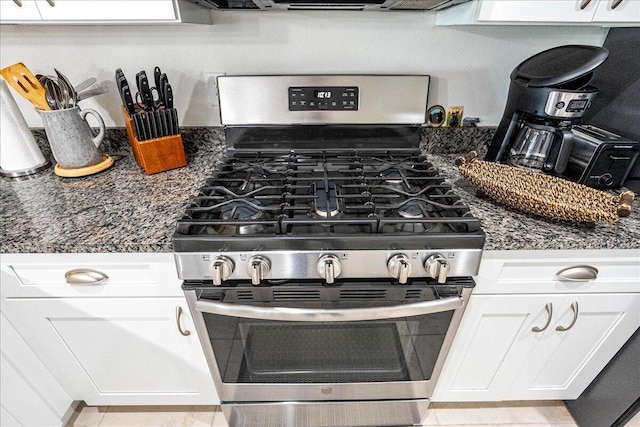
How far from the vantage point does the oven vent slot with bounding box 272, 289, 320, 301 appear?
0.86 meters

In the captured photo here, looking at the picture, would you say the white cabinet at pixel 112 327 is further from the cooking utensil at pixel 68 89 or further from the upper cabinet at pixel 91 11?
the upper cabinet at pixel 91 11

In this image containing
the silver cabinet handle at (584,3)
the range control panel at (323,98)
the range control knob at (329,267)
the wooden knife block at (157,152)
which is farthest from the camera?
the range control panel at (323,98)

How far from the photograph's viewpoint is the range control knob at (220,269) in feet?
2.61

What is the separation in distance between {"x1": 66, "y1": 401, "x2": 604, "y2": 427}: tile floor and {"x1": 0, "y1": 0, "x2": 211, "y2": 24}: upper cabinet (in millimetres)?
1375

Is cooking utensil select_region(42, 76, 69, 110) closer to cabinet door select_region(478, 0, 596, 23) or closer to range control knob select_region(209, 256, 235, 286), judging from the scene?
range control knob select_region(209, 256, 235, 286)

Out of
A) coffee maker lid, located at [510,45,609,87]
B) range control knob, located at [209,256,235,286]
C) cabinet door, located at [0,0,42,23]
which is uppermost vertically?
cabinet door, located at [0,0,42,23]

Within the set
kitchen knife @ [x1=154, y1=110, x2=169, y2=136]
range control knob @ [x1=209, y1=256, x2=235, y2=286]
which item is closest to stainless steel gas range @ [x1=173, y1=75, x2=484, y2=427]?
range control knob @ [x1=209, y1=256, x2=235, y2=286]

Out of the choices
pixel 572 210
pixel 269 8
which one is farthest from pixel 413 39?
pixel 572 210

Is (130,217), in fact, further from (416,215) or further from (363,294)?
(416,215)

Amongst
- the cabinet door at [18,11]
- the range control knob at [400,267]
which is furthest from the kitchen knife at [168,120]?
the range control knob at [400,267]

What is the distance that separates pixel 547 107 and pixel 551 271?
47 centimetres

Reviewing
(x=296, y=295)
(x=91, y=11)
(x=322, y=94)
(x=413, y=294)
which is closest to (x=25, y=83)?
(x=91, y=11)

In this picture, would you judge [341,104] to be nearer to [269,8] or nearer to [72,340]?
[269,8]

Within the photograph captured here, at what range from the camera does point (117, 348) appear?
3.43 feet
